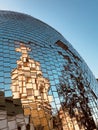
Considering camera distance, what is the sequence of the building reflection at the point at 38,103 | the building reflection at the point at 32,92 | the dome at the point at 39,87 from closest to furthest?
1. the building reflection at the point at 38,103
2. the dome at the point at 39,87
3. the building reflection at the point at 32,92

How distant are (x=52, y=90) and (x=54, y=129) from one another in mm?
3039

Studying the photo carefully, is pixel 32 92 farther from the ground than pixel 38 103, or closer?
farther from the ground

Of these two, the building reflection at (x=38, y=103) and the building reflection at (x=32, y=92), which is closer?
the building reflection at (x=38, y=103)

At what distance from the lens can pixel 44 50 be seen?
19922 mm

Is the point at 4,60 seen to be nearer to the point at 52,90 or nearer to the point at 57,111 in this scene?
the point at 52,90

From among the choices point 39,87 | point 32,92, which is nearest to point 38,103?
point 32,92

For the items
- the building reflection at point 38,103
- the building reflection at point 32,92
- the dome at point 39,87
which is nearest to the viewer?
the building reflection at point 38,103

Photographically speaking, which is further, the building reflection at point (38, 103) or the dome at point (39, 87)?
the dome at point (39, 87)

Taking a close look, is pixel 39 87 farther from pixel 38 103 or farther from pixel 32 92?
pixel 38 103

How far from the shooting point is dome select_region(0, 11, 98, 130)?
13328 mm

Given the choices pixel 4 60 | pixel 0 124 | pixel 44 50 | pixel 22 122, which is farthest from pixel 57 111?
pixel 44 50

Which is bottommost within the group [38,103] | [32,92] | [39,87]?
[38,103]

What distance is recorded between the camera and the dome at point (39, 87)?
13.3 m

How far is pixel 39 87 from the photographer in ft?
50.4
